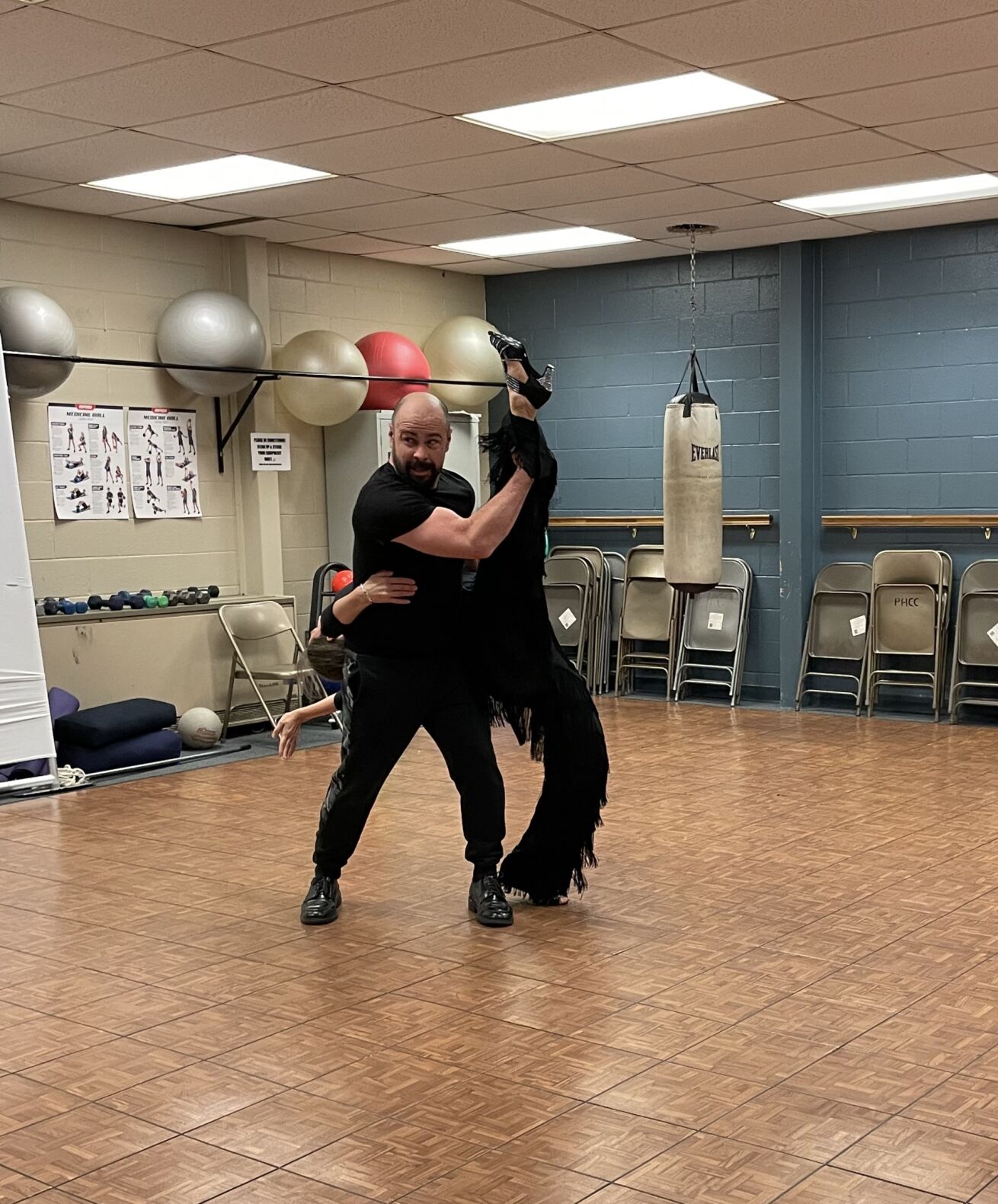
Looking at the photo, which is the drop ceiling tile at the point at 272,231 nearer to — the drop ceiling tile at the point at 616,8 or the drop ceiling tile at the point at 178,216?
the drop ceiling tile at the point at 178,216

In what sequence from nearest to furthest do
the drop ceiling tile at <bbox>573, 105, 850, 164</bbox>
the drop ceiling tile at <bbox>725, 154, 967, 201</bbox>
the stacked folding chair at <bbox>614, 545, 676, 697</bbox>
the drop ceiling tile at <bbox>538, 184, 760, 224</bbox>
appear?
the drop ceiling tile at <bbox>573, 105, 850, 164</bbox>, the drop ceiling tile at <bbox>725, 154, 967, 201</bbox>, the drop ceiling tile at <bbox>538, 184, 760, 224</bbox>, the stacked folding chair at <bbox>614, 545, 676, 697</bbox>

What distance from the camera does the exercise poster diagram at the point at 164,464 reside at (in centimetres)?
802

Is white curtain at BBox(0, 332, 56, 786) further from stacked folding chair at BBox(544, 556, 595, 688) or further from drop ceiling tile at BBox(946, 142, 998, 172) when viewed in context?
drop ceiling tile at BBox(946, 142, 998, 172)

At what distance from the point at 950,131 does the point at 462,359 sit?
377cm

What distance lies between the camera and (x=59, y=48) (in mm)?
4844

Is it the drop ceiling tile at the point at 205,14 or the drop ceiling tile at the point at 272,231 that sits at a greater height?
the drop ceiling tile at the point at 205,14

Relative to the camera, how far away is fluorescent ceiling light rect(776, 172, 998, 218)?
24.5 feet

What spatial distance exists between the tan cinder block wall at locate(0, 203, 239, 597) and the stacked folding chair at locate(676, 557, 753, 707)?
292 centimetres

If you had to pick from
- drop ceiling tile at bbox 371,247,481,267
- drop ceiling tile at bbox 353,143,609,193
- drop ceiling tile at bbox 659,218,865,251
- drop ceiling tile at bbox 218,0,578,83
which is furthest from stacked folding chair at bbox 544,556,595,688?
drop ceiling tile at bbox 218,0,578,83

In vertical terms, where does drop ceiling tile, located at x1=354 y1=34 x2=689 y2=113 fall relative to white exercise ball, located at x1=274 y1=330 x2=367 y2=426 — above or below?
above

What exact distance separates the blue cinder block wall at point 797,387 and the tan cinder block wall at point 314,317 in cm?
107

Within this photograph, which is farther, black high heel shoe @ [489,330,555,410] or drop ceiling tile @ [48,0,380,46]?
drop ceiling tile @ [48,0,380,46]

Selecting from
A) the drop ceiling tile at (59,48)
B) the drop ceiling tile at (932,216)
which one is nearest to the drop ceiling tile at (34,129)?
the drop ceiling tile at (59,48)

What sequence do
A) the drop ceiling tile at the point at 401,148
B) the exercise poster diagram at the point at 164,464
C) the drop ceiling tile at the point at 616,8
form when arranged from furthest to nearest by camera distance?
1. the exercise poster diagram at the point at 164,464
2. the drop ceiling tile at the point at 401,148
3. the drop ceiling tile at the point at 616,8
